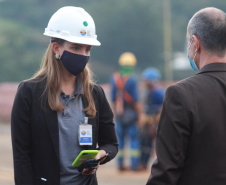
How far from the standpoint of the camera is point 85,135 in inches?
152

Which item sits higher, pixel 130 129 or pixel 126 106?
pixel 126 106

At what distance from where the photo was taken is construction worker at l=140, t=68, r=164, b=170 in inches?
438

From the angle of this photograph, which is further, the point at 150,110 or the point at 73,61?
the point at 150,110

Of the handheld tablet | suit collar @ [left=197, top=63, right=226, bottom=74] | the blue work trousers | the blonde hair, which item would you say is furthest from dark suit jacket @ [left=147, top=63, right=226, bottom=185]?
the blue work trousers

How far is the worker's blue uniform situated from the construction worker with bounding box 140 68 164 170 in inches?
9.4

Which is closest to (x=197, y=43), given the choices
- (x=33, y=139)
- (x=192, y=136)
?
(x=192, y=136)

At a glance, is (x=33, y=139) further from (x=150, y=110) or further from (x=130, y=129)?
(x=150, y=110)

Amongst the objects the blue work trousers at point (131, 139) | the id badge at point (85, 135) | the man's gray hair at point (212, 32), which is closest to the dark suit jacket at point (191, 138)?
the man's gray hair at point (212, 32)

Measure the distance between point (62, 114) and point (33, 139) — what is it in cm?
24

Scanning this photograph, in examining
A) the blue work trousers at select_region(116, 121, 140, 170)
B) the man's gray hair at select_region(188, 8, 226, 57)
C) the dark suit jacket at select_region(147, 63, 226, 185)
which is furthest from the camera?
the blue work trousers at select_region(116, 121, 140, 170)

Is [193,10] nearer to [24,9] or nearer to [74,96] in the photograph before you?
[24,9]

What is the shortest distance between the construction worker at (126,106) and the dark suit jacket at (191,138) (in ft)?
25.1

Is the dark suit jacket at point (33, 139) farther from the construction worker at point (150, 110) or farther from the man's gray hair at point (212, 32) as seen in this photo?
the construction worker at point (150, 110)

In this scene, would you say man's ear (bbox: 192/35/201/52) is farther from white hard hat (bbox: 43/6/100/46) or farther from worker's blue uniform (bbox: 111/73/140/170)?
worker's blue uniform (bbox: 111/73/140/170)
